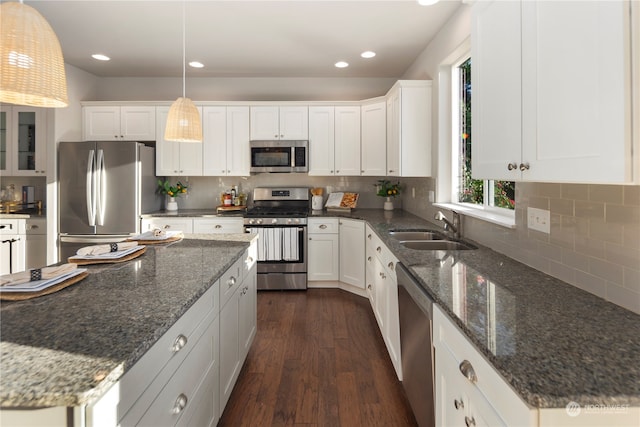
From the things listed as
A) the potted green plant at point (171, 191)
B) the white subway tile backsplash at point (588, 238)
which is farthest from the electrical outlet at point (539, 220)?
the potted green plant at point (171, 191)

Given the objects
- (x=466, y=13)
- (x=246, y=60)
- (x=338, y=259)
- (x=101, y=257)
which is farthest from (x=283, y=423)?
(x=246, y=60)

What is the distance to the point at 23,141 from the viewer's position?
3.95 m

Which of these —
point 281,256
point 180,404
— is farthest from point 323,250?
point 180,404

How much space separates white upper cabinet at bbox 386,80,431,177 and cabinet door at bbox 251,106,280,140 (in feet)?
5.08

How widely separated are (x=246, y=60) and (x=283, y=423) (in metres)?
3.63

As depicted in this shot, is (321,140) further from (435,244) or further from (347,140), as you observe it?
(435,244)

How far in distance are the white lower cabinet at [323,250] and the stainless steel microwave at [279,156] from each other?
74 cm

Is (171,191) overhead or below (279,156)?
below

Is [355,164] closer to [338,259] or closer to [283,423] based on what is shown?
[338,259]

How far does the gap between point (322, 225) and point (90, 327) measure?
3257 mm

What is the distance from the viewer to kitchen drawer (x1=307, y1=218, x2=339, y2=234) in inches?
166

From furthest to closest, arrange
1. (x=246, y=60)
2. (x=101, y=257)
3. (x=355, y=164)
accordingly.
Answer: (x=355, y=164), (x=246, y=60), (x=101, y=257)

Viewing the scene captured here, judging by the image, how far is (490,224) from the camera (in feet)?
7.23

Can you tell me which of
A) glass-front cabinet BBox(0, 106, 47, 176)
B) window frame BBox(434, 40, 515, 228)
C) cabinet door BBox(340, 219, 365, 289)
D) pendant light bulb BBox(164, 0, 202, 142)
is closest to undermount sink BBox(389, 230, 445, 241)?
window frame BBox(434, 40, 515, 228)
